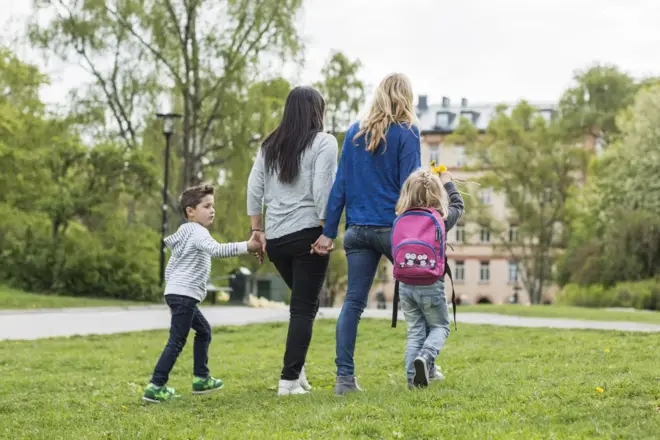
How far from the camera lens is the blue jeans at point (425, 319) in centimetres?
623

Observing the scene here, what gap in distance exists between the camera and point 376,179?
6.29 m

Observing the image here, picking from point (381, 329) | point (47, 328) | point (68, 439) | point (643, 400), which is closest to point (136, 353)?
point (381, 329)

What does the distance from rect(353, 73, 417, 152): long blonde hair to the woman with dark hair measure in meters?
0.26

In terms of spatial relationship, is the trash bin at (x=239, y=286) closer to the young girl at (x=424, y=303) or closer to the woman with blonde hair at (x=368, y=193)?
the young girl at (x=424, y=303)

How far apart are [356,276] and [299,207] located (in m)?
0.62

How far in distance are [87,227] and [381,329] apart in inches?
872

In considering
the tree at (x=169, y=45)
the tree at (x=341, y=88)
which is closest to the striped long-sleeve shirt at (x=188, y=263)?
the tree at (x=169, y=45)

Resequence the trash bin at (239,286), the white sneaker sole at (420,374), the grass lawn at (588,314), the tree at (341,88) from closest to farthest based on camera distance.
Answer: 1. the white sneaker sole at (420,374)
2. the grass lawn at (588,314)
3. the trash bin at (239,286)
4. the tree at (341,88)

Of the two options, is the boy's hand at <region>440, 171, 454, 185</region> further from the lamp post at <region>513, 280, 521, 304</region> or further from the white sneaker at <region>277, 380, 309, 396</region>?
the lamp post at <region>513, 280, 521, 304</region>

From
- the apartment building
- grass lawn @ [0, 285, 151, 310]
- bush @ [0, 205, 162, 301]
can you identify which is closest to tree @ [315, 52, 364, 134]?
bush @ [0, 205, 162, 301]

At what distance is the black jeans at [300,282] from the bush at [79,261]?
24129 mm

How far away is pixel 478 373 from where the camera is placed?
724cm

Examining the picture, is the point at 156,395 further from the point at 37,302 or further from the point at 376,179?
the point at 37,302

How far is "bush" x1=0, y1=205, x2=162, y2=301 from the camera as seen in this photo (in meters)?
29.4
